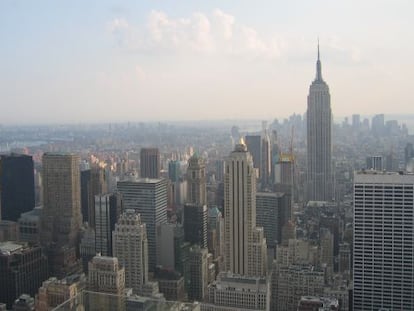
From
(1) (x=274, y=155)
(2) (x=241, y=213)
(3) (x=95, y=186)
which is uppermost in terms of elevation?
(1) (x=274, y=155)

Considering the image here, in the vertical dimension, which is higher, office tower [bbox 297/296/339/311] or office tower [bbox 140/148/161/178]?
office tower [bbox 140/148/161/178]

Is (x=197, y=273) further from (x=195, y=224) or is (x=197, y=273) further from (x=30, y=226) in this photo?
(x=30, y=226)

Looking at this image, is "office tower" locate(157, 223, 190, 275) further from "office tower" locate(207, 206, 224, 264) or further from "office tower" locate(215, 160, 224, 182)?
"office tower" locate(215, 160, 224, 182)

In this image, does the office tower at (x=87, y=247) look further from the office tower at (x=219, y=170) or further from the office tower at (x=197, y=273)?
the office tower at (x=219, y=170)

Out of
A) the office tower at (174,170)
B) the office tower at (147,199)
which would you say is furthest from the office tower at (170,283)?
the office tower at (174,170)

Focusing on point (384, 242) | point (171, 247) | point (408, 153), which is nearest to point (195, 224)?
point (171, 247)

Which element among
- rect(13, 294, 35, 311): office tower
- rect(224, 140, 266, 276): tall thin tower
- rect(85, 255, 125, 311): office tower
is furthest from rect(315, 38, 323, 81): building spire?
rect(13, 294, 35, 311): office tower
